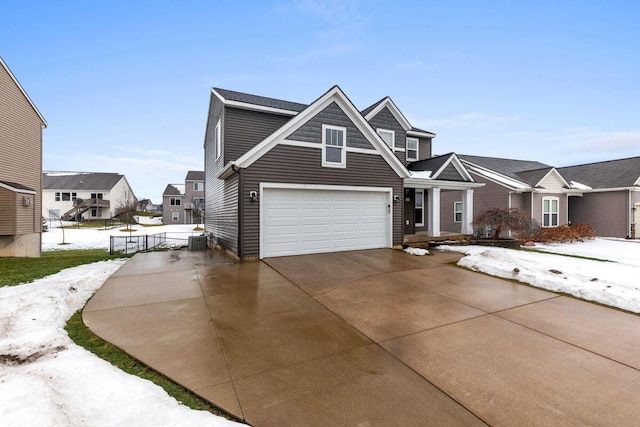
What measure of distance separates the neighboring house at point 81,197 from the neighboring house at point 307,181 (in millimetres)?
41888

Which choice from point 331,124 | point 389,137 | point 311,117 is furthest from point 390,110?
point 311,117

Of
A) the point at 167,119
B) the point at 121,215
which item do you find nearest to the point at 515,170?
the point at 167,119

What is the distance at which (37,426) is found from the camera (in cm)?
203

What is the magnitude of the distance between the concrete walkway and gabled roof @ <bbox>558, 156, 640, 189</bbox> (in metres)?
21.7

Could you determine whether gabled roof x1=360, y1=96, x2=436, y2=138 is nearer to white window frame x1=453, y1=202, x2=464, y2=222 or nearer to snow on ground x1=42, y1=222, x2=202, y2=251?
white window frame x1=453, y1=202, x2=464, y2=222

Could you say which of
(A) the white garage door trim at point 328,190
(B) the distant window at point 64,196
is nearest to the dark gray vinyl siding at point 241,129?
(A) the white garage door trim at point 328,190

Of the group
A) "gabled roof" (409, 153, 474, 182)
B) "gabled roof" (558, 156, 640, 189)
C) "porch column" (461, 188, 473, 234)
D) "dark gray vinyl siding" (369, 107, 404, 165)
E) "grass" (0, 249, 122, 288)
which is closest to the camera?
"grass" (0, 249, 122, 288)

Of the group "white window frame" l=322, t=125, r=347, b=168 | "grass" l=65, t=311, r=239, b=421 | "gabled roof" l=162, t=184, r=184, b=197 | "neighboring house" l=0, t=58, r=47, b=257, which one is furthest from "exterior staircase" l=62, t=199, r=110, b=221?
"grass" l=65, t=311, r=239, b=421

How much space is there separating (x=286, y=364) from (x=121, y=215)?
4964cm

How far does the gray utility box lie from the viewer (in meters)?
13.1

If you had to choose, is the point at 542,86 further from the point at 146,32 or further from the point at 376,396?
the point at 146,32

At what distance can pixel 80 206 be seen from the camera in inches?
1640

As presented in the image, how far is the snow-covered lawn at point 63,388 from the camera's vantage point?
7.25 feet

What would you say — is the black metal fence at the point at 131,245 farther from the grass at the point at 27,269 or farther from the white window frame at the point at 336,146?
the white window frame at the point at 336,146
